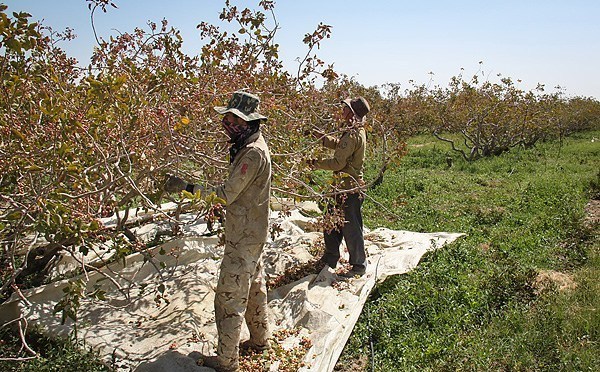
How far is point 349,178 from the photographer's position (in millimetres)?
5254

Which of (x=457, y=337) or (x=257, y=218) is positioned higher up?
(x=257, y=218)

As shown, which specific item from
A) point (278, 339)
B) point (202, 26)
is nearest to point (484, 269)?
point (278, 339)

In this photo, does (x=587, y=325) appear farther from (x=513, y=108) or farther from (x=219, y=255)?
(x=513, y=108)

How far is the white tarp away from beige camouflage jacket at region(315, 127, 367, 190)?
0.96m

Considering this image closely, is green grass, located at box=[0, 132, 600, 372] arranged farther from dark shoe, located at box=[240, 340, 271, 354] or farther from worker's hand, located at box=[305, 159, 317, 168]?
worker's hand, located at box=[305, 159, 317, 168]

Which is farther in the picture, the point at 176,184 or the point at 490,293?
the point at 490,293

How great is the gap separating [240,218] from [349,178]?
214cm

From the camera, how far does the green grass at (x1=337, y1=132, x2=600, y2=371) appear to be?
154 inches

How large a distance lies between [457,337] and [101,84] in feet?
11.0

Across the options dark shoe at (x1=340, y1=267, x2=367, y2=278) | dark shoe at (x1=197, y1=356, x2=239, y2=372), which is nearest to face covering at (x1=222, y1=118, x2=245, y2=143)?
dark shoe at (x1=197, y1=356, x2=239, y2=372)

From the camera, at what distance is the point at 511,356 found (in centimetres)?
387

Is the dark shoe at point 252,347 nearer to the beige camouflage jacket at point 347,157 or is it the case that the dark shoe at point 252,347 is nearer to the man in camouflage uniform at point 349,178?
the man in camouflage uniform at point 349,178

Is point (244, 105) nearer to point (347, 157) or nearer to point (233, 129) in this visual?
point (233, 129)

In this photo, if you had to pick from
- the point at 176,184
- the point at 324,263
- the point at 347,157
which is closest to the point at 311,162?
the point at 347,157
